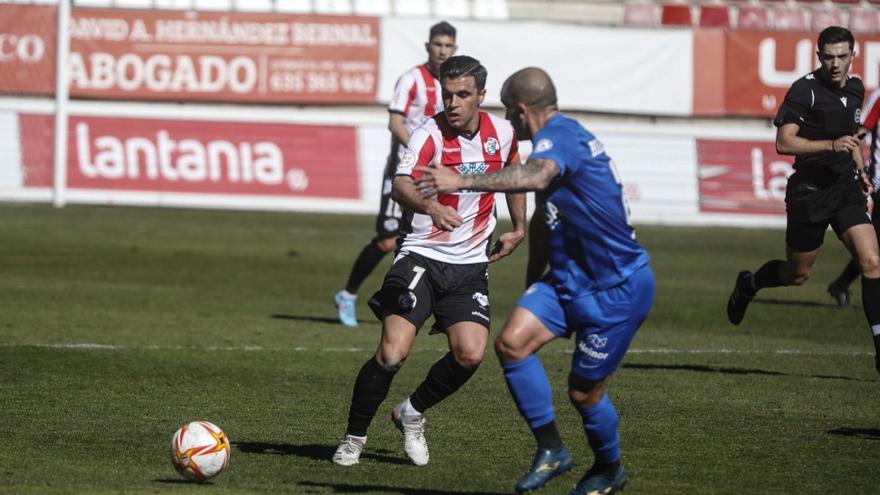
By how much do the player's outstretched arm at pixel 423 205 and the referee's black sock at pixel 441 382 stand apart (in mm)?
824

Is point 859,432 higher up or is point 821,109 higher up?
point 821,109

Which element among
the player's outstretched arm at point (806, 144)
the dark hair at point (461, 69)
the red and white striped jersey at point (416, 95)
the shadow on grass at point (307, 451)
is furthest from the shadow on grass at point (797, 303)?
the dark hair at point (461, 69)

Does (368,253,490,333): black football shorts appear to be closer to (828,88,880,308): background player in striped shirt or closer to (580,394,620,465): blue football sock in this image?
(580,394,620,465): blue football sock

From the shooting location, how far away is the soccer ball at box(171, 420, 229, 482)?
659 cm

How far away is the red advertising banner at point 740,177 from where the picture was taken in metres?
24.7

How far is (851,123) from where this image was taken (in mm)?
9984

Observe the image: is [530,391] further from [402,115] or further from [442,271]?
[402,115]

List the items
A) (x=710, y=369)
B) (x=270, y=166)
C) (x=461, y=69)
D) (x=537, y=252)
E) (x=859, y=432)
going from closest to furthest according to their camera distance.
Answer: (x=461, y=69)
(x=859, y=432)
(x=537, y=252)
(x=710, y=369)
(x=270, y=166)

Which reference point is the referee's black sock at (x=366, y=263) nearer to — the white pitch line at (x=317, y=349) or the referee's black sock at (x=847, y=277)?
the white pitch line at (x=317, y=349)

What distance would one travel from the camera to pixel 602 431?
638 centimetres

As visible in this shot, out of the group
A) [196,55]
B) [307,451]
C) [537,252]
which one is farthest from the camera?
[196,55]

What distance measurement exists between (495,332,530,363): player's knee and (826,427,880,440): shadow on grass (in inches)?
113

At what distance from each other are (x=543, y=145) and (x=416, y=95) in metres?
5.96

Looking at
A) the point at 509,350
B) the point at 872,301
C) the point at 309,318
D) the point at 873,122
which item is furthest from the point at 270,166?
the point at 509,350
